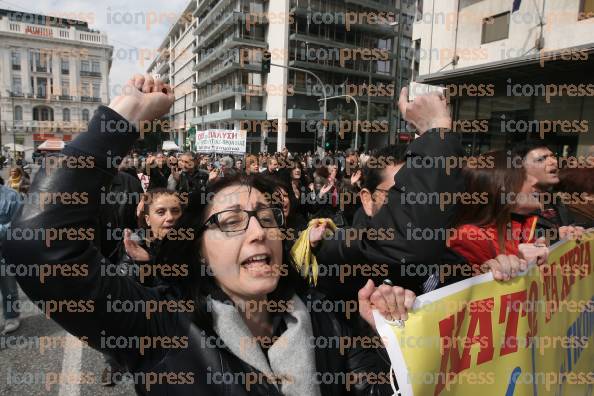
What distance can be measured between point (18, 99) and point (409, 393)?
71.6 meters

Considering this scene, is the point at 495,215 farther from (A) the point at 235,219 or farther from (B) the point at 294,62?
(B) the point at 294,62

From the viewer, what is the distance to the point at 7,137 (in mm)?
58094

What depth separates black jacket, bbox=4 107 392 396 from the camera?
1.02m

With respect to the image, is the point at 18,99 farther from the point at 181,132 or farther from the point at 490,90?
the point at 490,90

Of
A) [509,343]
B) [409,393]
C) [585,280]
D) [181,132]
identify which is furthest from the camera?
[181,132]

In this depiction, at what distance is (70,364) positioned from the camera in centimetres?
361

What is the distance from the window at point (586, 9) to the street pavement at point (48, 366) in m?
13.5

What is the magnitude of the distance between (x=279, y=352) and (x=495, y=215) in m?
1.48

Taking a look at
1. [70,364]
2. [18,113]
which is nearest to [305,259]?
[70,364]

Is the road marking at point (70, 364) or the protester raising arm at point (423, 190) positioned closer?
the protester raising arm at point (423, 190)

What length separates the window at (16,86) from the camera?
5831 centimetres

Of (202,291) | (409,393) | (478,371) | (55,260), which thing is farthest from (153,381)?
(478,371)

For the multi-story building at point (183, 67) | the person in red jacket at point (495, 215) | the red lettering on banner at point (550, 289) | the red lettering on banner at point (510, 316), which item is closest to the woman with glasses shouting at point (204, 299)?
the red lettering on banner at point (510, 316)

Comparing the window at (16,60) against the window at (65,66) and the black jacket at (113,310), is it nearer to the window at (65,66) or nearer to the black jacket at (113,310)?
the window at (65,66)
